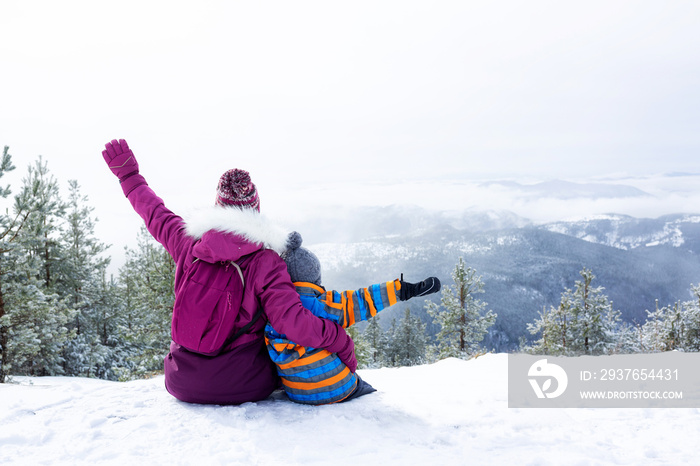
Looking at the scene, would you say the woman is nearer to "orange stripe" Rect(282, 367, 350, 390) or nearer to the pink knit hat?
the pink knit hat

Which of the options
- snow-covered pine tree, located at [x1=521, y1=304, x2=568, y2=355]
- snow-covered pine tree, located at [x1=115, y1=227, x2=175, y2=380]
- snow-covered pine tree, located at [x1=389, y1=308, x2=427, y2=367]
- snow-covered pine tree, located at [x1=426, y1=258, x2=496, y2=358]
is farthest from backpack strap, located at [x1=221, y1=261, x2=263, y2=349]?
snow-covered pine tree, located at [x1=389, y1=308, x2=427, y2=367]

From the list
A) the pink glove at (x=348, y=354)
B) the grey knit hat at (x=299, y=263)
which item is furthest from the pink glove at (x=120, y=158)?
the pink glove at (x=348, y=354)

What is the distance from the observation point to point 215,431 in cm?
304

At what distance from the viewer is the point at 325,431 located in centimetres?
312

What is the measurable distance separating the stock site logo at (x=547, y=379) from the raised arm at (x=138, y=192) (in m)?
3.86

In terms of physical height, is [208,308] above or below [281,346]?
above

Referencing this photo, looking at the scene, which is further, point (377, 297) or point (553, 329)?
point (553, 329)

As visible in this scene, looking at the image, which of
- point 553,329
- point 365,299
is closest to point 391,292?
point 365,299

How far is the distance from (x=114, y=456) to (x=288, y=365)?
54.0 inches

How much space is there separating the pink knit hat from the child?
0.50m

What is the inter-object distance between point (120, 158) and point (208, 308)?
1998 mm

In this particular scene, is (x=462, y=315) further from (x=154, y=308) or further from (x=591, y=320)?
(x=154, y=308)

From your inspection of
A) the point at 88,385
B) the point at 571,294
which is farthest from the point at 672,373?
the point at 571,294

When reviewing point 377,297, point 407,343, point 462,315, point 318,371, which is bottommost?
point 407,343
